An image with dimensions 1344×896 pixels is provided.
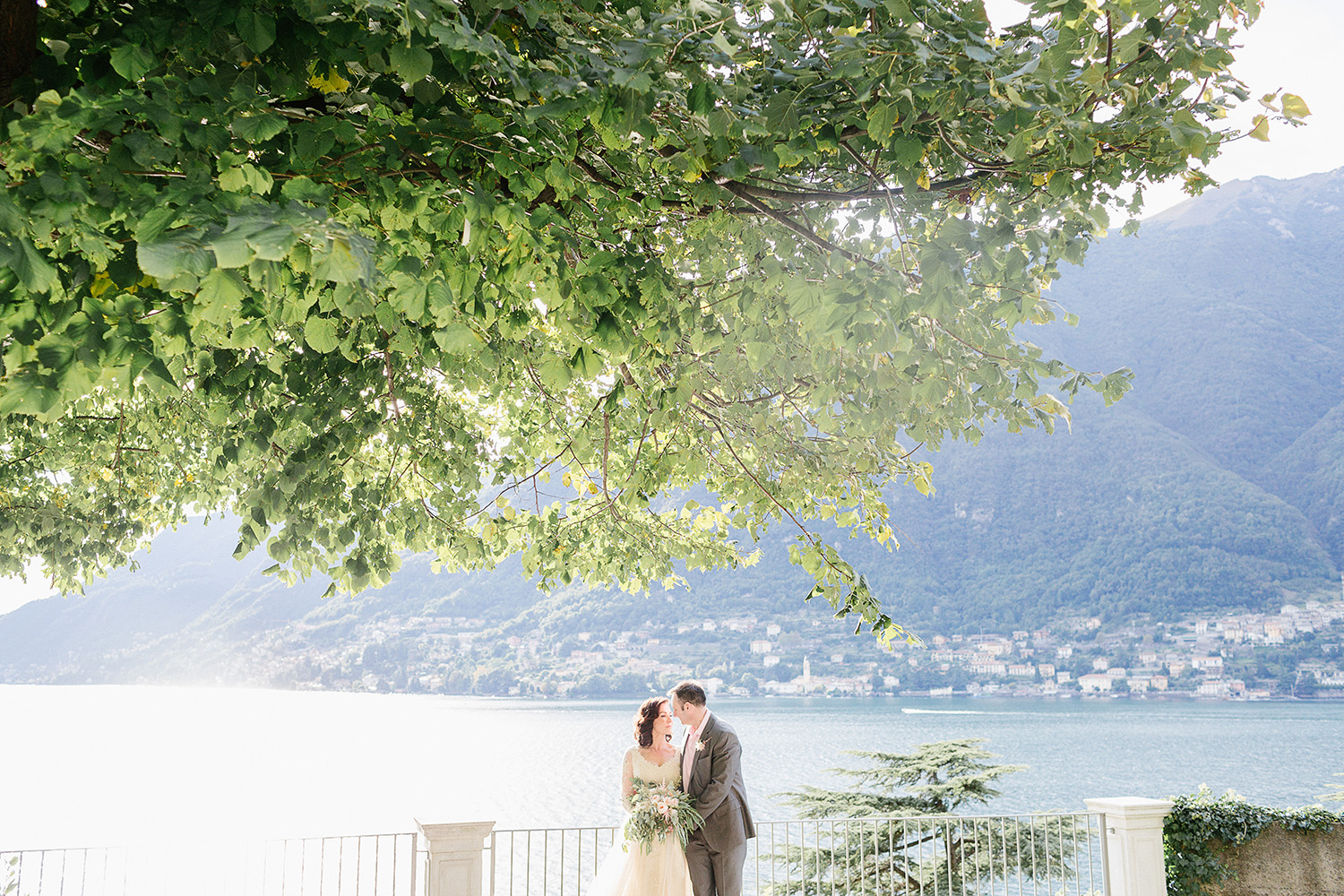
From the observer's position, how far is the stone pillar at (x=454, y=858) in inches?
213

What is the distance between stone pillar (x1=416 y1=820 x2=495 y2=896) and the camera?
5402 millimetres

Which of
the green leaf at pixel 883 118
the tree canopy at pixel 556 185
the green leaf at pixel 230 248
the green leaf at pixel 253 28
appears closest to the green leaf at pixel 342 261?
the tree canopy at pixel 556 185

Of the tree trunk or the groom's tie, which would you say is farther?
the groom's tie

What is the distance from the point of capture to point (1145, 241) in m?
79.4

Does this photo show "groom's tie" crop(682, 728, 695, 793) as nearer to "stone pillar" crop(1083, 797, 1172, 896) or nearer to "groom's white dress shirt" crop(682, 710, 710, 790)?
"groom's white dress shirt" crop(682, 710, 710, 790)

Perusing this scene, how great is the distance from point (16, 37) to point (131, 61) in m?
0.66

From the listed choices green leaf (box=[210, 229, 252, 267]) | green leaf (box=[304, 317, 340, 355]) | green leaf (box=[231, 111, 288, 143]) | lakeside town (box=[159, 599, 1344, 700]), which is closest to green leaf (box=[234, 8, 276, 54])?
green leaf (box=[231, 111, 288, 143])

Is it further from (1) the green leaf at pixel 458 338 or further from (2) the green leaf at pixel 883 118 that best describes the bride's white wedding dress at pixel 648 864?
(2) the green leaf at pixel 883 118

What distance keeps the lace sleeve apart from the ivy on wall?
4.70 m

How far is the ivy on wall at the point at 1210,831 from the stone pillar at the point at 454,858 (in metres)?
5.51

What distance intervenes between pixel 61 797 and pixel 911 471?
4083cm

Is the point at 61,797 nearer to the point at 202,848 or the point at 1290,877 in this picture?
the point at 202,848

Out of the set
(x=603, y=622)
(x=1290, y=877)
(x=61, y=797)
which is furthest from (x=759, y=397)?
(x=603, y=622)

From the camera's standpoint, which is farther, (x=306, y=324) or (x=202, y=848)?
(x=202, y=848)
